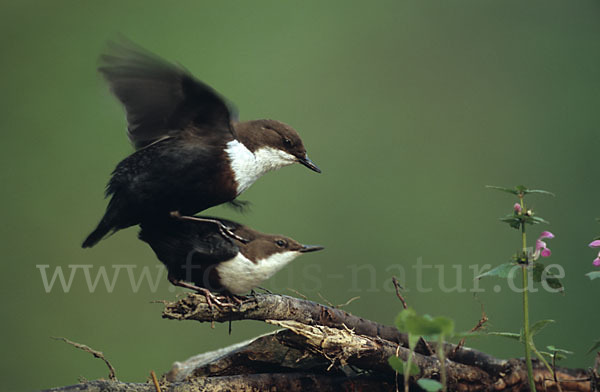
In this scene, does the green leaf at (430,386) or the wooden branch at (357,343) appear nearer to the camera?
the green leaf at (430,386)

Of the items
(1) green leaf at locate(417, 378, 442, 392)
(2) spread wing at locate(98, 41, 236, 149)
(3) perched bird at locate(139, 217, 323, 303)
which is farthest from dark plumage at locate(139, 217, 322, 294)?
(1) green leaf at locate(417, 378, 442, 392)

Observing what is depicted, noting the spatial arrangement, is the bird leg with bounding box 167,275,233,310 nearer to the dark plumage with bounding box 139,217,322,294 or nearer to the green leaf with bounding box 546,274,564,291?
the dark plumage with bounding box 139,217,322,294

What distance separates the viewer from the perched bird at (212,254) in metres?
1.64

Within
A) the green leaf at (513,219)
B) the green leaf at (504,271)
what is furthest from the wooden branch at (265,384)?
the green leaf at (513,219)

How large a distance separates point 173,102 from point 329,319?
2.47ft

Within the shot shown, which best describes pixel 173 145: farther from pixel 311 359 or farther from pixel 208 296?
pixel 311 359

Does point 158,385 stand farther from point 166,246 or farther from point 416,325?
point 416,325

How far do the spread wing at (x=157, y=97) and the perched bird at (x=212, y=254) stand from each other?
0.84 ft

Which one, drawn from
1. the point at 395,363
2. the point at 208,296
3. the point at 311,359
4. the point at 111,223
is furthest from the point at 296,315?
the point at 111,223

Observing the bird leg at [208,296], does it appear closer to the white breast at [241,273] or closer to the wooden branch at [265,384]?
the white breast at [241,273]

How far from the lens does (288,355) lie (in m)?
1.74

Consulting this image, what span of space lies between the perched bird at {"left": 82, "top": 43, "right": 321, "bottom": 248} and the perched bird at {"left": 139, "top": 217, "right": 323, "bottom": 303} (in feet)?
0.17

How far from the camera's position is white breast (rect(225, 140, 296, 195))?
65.4 inches

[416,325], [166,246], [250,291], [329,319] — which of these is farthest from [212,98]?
[416,325]
